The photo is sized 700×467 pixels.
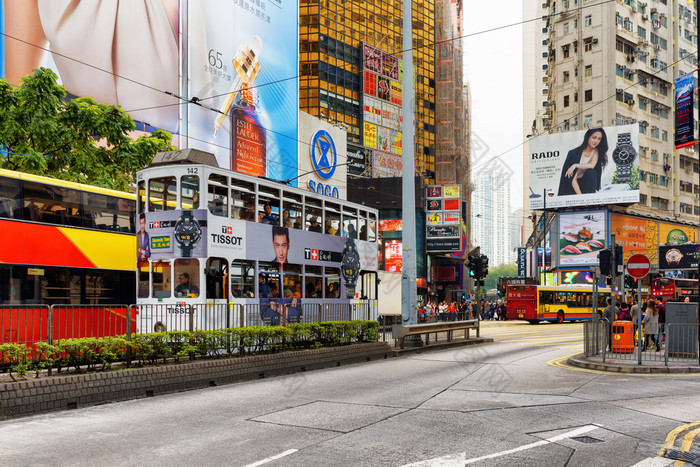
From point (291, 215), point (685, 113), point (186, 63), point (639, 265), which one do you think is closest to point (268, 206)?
point (291, 215)

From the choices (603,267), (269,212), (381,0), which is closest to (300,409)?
(269,212)

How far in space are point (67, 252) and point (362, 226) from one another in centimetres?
961

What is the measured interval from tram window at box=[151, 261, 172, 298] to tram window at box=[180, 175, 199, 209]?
1.40 m

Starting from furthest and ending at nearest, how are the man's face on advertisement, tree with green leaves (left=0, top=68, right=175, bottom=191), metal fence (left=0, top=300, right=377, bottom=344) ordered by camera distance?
tree with green leaves (left=0, top=68, right=175, bottom=191) → the man's face on advertisement → metal fence (left=0, top=300, right=377, bottom=344)

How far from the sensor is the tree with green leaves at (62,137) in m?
21.6

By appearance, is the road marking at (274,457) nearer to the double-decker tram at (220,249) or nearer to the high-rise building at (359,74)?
the double-decker tram at (220,249)

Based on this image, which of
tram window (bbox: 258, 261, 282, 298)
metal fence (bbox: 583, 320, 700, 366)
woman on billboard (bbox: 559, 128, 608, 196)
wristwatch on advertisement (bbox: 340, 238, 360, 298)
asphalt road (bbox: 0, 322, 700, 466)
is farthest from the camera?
woman on billboard (bbox: 559, 128, 608, 196)

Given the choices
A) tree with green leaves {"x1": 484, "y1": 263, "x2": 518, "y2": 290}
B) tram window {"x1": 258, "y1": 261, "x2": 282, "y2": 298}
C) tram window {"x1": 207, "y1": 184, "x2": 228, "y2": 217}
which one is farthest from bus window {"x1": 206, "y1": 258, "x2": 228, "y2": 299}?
tree with green leaves {"x1": 484, "y1": 263, "x2": 518, "y2": 290}

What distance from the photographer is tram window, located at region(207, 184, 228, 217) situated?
1555 centimetres

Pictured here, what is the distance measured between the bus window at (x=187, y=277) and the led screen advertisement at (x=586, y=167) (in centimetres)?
5617

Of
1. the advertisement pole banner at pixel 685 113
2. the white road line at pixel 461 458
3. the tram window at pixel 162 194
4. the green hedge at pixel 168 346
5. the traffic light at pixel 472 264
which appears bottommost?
the white road line at pixel 461 458

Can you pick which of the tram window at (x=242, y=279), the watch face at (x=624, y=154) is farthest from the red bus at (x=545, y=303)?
the tram window at (x=242, y=279)

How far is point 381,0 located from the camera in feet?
270

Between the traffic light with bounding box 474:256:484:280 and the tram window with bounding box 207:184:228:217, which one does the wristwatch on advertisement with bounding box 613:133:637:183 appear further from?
the tram window with bounding box 207:184:228:217
